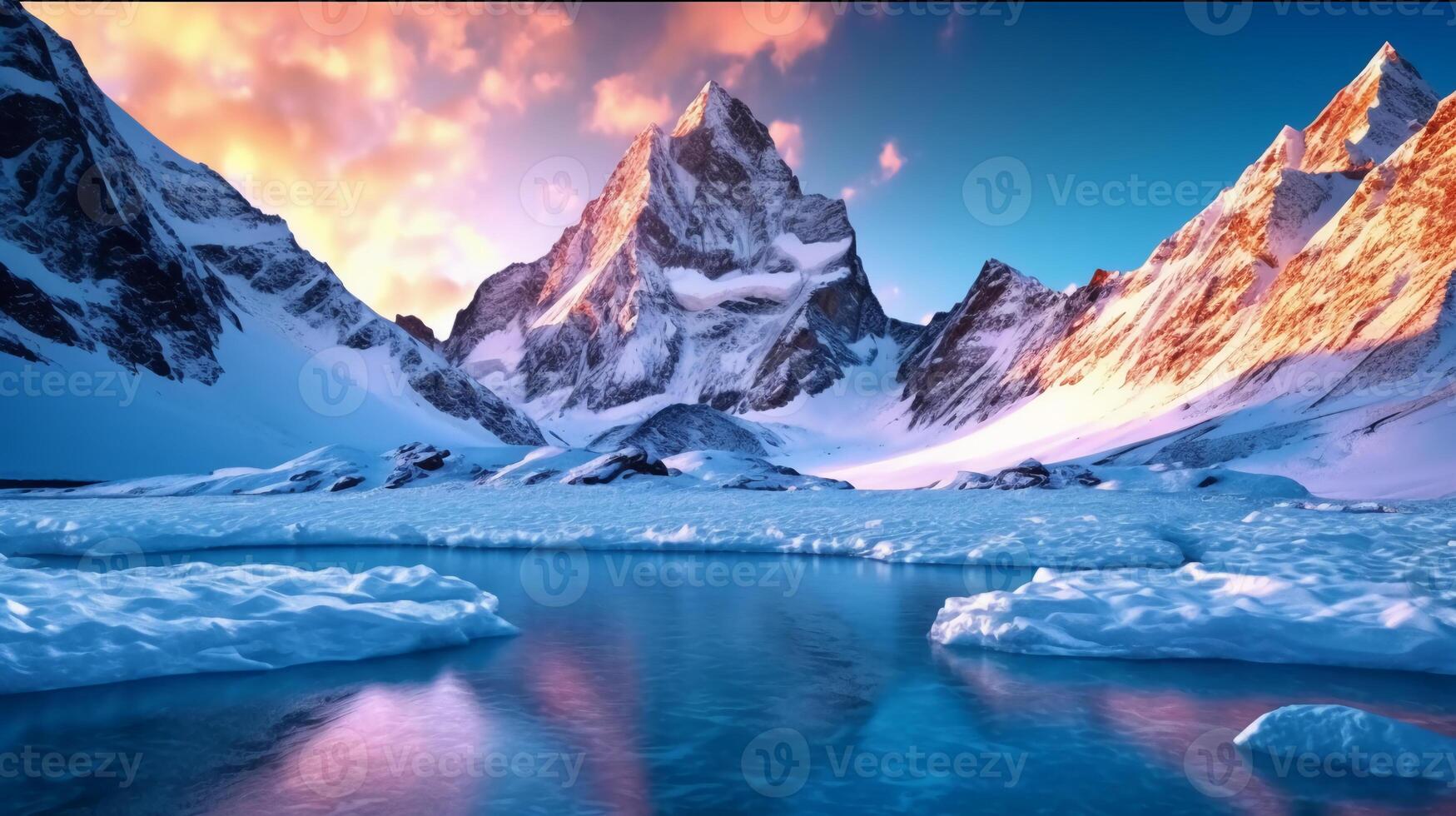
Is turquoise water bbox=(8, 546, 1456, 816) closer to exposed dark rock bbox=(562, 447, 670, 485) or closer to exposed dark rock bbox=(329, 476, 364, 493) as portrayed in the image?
exposed dark rock bbox=(562, 447, 670, 485)

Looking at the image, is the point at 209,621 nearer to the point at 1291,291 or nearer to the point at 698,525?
the point at 698,525

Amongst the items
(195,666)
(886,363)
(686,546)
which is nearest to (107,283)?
(686,546)

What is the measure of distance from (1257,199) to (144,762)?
103m

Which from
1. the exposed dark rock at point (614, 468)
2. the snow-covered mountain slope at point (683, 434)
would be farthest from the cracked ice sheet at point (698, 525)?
the snow-covered mountain slope at point (683, 434)

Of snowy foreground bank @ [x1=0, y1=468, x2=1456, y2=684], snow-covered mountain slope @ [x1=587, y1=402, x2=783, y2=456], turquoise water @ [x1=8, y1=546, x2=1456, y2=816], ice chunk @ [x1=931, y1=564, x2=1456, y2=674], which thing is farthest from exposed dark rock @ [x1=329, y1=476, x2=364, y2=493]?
snow-covered mountain slope @ [x1=587, y1=402, x2=783, y2=456]

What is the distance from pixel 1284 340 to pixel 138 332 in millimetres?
102928

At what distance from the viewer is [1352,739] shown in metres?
7.39

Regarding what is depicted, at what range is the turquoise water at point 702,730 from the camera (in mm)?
6562

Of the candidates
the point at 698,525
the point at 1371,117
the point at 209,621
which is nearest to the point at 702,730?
the point at 209,621

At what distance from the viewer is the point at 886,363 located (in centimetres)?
18562

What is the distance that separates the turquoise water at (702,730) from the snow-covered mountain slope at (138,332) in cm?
6523

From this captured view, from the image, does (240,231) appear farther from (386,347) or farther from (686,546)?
(686,546)

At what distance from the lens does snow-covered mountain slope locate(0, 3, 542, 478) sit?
6431cm

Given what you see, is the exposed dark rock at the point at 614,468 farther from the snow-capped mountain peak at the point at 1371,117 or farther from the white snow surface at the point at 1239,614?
the snow-capped mountain peak at the point at 1371,117
